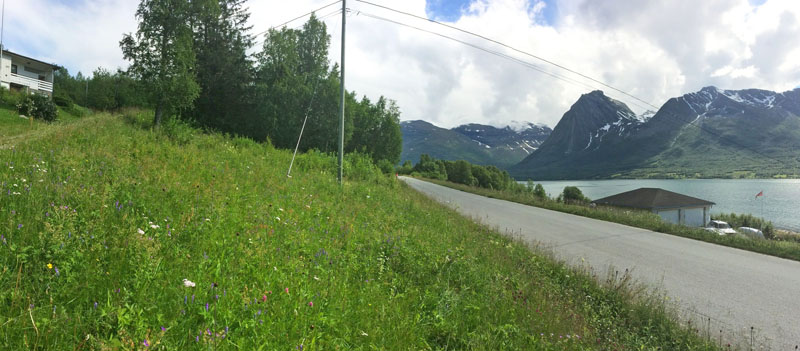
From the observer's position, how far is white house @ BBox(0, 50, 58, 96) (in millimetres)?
34500

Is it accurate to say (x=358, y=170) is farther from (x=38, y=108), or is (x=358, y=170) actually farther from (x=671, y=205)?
(x=671, y=205)

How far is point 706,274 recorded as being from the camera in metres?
7.93

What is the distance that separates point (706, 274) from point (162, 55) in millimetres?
23528

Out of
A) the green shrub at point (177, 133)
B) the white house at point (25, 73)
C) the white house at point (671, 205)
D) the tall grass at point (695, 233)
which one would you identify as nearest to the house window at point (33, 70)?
the white house at point (25, 73)

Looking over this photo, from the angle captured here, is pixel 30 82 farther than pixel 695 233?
Yes

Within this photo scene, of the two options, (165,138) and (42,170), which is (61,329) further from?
(165,138)

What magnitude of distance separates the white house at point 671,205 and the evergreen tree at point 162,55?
6028cm

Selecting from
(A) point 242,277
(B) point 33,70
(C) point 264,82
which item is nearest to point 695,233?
(A) point 242,277

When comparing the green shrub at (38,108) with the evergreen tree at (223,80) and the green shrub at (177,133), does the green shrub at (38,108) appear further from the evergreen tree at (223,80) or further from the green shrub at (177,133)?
the green shrub at (177,133)

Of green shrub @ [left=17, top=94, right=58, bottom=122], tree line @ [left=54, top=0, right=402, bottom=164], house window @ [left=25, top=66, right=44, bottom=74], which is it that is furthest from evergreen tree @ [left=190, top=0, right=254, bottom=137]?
house window @ [left=25, top=66, right=44, bottom=74]

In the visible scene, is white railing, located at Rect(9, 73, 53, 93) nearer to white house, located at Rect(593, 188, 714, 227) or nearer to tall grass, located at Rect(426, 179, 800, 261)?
tall grass, located at Rect(426, 179, 800, 261)

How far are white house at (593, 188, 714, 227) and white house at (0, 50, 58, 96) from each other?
3141 inches

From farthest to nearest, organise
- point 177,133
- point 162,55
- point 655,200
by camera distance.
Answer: point 655,200, point 162,55, point 177,133

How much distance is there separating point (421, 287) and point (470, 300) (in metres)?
0.76
